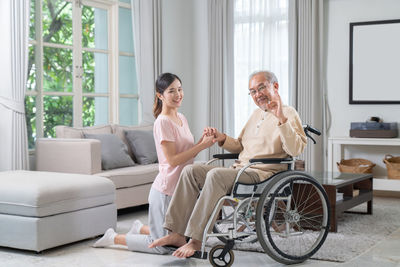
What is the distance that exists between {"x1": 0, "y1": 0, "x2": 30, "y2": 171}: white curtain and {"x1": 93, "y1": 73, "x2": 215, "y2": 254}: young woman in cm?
165

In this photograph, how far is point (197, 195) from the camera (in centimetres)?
326

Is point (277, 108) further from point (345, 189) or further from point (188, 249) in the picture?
point (345, 189)

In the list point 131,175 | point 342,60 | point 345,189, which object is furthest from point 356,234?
point 342,60

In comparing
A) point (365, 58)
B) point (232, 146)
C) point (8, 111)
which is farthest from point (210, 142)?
point (365, 58)

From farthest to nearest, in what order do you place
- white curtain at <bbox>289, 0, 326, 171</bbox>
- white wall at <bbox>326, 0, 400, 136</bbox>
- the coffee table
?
1. white curtain at <bbox>289, 0, 326, 171</bbox>
2. white wall at <bbox>326, 0, 400, 136</bbox>
3. the coffee table

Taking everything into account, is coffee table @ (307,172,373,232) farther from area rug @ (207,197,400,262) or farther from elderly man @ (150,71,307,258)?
elderly man @ (150,71,307,258)

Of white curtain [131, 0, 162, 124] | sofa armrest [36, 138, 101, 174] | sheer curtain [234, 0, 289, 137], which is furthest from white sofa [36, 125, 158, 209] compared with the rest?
sheer curtain [234, 0, 289, 137]

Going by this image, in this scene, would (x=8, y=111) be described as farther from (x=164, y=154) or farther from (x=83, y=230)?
(x=164, y=154)

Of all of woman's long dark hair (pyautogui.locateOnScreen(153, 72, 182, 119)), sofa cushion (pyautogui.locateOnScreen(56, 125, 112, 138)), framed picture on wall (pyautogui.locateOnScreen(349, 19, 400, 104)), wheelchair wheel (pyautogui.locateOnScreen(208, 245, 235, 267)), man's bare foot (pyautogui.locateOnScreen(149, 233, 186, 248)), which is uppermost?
framed picture on wall (pyautogui.locateOnScreen(349, 19, 400, 104))

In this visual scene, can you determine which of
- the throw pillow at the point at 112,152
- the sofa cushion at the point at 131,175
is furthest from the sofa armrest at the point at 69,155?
the throw pillow at the point at 112,152

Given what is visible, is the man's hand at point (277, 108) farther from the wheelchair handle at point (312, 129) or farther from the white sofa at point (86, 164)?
the white sofa at point (86, 164)

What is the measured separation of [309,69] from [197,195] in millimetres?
3555

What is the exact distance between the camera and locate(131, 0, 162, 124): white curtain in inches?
250

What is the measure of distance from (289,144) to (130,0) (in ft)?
12.3
